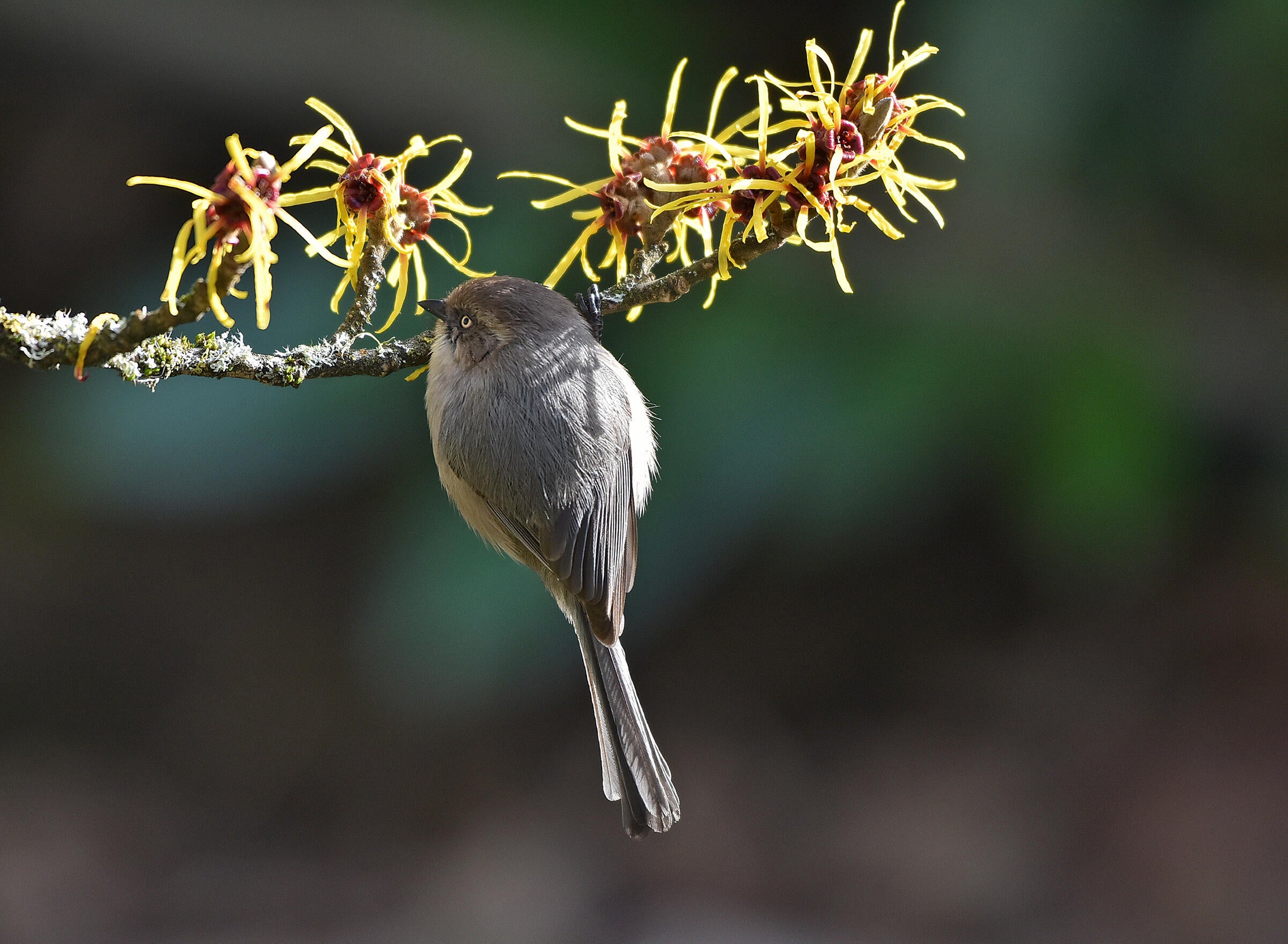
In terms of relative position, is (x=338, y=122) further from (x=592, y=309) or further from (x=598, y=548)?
(x=598, y=548)

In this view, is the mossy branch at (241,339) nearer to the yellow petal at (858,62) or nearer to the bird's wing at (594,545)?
the yellow petal at (858,62)

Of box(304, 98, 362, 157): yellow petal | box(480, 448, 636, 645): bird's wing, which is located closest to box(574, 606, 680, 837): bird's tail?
box(480, 448, 636, 645): bird's wing

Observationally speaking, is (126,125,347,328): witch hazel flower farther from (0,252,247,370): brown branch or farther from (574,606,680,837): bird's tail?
(574,606,680,837): bird's tail

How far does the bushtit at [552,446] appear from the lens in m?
1.80

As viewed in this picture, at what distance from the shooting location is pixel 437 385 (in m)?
1.90

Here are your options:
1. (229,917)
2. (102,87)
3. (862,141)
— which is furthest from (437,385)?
(102,87)

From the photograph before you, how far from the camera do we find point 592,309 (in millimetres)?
1813

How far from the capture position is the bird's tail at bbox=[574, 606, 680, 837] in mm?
1863

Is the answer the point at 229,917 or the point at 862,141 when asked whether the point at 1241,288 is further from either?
the point at 229,917

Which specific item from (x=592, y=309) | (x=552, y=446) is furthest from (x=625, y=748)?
(x=592, y=309)

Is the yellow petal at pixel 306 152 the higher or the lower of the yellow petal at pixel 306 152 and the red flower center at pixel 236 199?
the higher

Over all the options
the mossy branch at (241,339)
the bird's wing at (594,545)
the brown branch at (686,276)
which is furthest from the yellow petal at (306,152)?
the bird's wing at (594,545)

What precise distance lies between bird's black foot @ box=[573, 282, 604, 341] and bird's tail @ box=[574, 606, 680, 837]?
537 millimetres

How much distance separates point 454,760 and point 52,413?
176 cm
